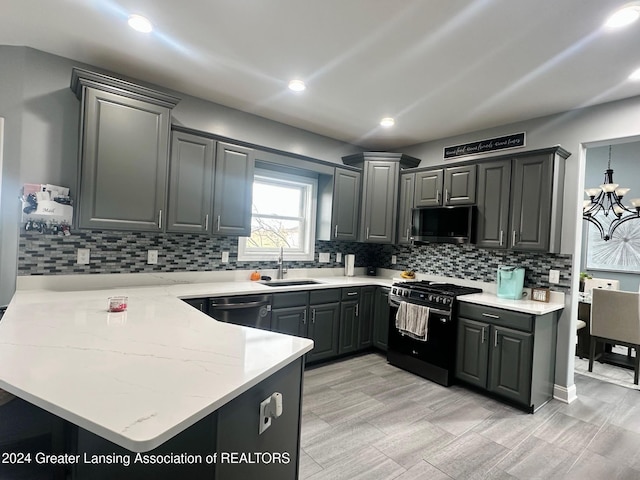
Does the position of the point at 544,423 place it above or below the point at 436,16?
below

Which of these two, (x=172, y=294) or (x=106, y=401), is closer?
(x=106, y=401)

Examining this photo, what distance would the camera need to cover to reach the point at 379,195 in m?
4.27

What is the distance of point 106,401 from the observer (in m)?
0.88

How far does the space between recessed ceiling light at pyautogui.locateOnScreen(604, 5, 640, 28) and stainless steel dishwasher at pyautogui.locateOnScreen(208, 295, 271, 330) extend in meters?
2.97

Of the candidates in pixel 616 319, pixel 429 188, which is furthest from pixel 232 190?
pixel 616 319

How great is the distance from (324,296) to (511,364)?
1.78 m

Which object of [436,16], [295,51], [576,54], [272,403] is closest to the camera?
[272,403]

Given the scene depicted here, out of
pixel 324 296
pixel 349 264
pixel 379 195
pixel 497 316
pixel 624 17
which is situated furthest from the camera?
pixel 349 264

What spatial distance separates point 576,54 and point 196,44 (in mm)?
2493

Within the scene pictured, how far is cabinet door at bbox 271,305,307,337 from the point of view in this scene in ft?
10.5

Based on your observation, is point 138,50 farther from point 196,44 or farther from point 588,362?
point 588,362

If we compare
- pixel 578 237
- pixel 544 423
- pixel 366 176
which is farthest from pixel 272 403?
pixel 366 176

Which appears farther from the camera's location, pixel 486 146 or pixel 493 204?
pixel 486 146

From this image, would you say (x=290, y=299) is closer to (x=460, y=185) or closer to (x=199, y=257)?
(x=199, y=257)
